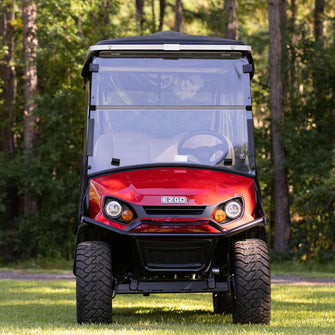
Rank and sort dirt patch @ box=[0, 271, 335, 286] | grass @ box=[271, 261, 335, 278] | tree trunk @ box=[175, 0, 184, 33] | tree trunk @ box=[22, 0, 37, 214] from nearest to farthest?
dirt patch @ box=[0, 271, 335, 286] → grass @ box=[271, 261, 335, 278] → tree trunk @ box=[22, 0, 37, 214] → tree trunk @ box=[175, 0, 184, 33]

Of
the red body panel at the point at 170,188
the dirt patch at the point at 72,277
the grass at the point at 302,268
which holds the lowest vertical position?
the grass at the point at 302,268

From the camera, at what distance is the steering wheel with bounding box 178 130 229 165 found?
24.0ft

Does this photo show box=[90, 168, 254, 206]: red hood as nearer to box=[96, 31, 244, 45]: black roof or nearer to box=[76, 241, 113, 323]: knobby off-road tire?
box=[76, 241, 113, 323]: knobby off-road tire

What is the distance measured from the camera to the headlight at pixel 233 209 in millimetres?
6812

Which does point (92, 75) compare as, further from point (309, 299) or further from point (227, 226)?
point (309, 299)

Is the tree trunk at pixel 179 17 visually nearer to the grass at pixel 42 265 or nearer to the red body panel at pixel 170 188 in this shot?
the grass at pixel 42 265

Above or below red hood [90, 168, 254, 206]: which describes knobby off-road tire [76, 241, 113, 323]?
below

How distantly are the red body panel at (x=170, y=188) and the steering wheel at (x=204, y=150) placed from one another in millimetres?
242

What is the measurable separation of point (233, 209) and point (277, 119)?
16.3 meters

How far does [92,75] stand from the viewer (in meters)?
7.67

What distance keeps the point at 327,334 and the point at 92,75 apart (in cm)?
344

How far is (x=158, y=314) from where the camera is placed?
361 inches

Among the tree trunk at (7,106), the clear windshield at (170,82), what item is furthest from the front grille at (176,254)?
the tree trunk at (7,106)

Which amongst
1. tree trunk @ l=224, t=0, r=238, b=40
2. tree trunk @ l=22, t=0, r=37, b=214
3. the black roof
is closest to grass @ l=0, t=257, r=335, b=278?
tree trunk @ l=22, t=0, r=37, b=214
